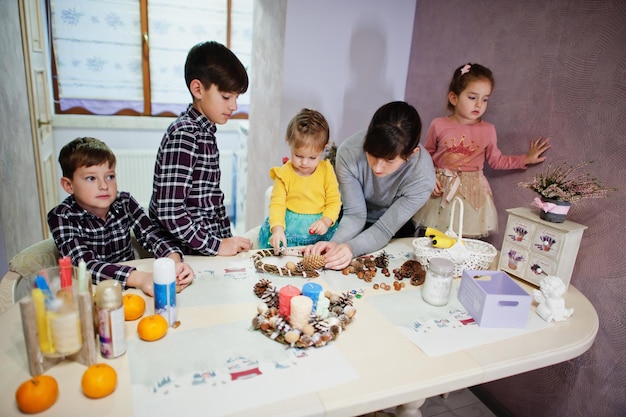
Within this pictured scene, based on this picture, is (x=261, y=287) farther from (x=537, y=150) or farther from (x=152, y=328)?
(x=537, y=150)

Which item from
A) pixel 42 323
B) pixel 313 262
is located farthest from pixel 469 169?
pixel 42 323

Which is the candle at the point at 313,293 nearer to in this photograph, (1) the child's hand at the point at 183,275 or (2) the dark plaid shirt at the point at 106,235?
(1) the child's hand at the point at 183,275


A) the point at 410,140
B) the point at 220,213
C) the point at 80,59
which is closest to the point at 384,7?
the point at 410,140

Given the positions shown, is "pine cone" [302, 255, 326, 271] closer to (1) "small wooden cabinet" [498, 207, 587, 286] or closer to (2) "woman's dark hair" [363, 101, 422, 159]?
(2) "woman's dark hair" [363, 101, 422, 159]

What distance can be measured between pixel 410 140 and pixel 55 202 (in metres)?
2.85

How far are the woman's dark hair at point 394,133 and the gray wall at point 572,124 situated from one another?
59cm

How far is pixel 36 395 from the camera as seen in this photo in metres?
0.76

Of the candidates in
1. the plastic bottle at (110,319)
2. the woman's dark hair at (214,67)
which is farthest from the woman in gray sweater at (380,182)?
the plastic bottle at (110,319)

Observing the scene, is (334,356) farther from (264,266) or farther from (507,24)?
(507,24)

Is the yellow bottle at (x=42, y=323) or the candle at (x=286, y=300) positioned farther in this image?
the candle at (x=286, y=300)

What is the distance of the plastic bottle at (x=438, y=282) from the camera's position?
1.19 metres

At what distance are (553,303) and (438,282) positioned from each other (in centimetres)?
32

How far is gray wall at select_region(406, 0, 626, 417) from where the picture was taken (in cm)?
138

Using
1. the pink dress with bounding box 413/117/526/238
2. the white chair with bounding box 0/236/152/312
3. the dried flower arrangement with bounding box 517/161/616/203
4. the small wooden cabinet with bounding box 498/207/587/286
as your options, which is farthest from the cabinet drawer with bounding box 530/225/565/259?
the white chair with bounding box 0/236/152/312
